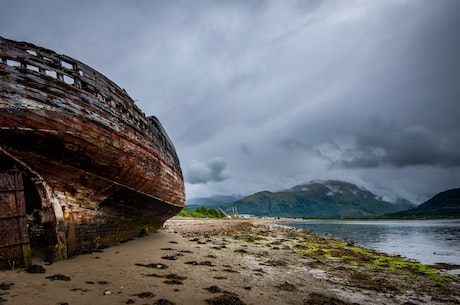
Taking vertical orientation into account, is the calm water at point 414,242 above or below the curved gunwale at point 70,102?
below

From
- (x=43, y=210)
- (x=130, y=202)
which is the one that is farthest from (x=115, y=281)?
(x=130, y=202)

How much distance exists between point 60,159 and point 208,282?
4.14 metres

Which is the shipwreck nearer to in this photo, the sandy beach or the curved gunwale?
the curved gunwale

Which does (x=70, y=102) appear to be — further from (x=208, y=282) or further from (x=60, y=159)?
(x=208, y=282)

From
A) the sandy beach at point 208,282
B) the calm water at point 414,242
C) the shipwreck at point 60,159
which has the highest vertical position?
the shipwreck at point 60,159

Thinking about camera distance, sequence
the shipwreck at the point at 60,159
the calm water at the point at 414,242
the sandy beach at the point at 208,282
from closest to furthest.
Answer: the sandy beach at the point at 208,282 → the shipwreck at the point at 60,159 → the calm water at the point at 414,242

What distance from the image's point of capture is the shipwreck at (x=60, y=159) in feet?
17.7

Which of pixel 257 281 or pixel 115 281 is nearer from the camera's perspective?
pixel 115 281

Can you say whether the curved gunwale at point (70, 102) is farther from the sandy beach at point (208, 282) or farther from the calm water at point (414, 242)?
the calm water at point (414, 242)

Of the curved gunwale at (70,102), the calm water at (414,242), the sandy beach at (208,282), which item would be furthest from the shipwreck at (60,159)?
the calm water at (414,242)

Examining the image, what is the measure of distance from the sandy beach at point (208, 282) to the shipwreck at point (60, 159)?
616 mm

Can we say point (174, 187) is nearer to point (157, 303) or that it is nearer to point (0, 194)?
point (0, 194)

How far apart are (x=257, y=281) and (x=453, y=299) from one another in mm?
4097

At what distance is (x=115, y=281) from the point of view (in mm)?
5066
